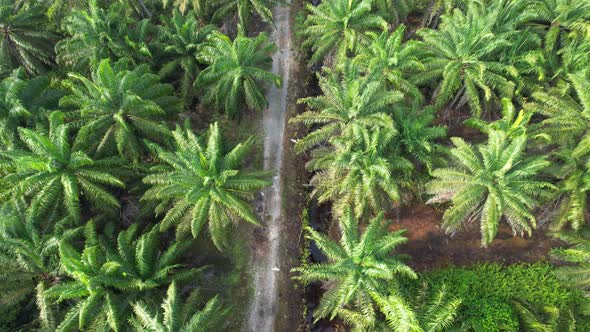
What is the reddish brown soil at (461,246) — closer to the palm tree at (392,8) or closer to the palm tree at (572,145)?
the palm tree at (572,145)

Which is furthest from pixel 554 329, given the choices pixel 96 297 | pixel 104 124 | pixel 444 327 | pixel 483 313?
pixel 104 124

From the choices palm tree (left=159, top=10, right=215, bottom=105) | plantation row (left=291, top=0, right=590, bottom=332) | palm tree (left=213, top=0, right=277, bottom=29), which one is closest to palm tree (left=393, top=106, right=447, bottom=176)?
plantation row (left=291, top=0, right=590, bottom=332)

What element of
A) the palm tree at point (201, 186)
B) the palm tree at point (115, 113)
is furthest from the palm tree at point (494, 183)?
the palm tree at point (115, 113)

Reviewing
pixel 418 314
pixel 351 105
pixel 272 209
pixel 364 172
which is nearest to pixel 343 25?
pixel 351 105

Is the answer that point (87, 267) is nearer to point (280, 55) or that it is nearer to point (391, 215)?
point (391, 215)

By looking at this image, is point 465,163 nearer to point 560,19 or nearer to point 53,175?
point 560,19

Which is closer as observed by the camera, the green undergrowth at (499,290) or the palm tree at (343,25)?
the green undergrowth at (499,290)
